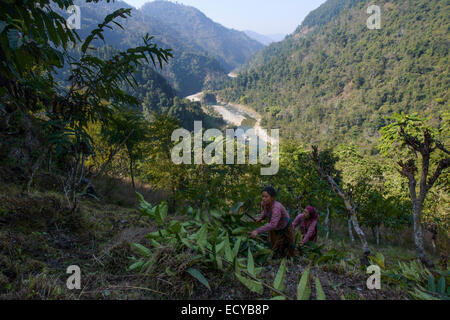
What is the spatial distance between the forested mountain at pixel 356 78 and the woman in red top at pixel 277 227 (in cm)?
7301

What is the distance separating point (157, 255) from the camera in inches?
69.0

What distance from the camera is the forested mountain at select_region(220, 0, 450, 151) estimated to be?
85250 millimetres

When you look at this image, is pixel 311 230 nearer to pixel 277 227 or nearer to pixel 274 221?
pixel 277 227

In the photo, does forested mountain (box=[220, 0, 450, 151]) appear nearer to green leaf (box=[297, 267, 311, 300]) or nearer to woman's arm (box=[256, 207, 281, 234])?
woman's arm (box=[256, 207, 281, 234])

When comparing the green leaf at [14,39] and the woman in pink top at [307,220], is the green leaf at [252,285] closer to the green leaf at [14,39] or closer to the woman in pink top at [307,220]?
the green leaf at [14,39]

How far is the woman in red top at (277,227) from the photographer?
7.75 feet

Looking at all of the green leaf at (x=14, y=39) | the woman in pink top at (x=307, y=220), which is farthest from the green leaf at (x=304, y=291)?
the woman in pink top at (x=307, y=220)

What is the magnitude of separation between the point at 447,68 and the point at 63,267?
12407cm

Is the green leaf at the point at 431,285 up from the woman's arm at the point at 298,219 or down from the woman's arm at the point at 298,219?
up

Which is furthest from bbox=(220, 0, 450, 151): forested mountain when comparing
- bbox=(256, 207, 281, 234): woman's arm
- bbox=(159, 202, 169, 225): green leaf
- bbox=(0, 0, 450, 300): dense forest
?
bbox=(159, 202, 169, 225): green leaf

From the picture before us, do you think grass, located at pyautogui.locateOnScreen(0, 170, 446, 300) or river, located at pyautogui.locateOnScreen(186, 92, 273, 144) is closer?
grass, located at pyautogui.locateOnScreen(0, 170, 446, 300)

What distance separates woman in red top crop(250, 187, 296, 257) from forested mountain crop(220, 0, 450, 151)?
7301 centimetres

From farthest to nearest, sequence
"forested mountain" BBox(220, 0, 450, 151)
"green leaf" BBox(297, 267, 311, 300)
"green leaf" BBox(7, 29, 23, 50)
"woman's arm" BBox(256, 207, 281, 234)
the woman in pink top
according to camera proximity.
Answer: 1. "forested mountain" BBox(220, 0, 450, 151)
2. the woman in pink top
3. "woman's arm" BBox(256, 207, 281, 234)
4. "green leaf" BBox(297, 267, 311, 300)
5. "green leaf" BBox(7, 29, 23, 50)
